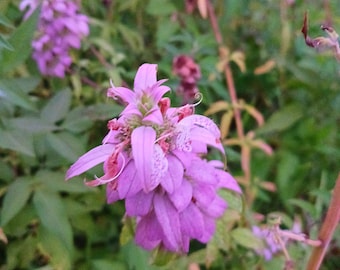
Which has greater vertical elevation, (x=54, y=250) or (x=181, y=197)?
(x=181, y=197)

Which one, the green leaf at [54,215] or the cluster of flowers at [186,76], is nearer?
the green leaf at [54,215]

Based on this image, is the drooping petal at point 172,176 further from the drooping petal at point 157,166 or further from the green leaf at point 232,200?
the green leaf at point 232,200

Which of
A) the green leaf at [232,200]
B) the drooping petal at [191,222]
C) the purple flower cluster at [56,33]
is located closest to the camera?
the drooping petal at [191,222]

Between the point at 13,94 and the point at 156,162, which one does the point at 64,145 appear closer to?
the point at 13,94

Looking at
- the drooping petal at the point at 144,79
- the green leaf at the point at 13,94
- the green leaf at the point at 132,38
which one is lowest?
the green leaf at the point at 132,38

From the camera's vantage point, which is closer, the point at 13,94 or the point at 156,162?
the point at 156,162

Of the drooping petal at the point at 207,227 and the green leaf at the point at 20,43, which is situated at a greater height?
the green leaf at the point at 20,43

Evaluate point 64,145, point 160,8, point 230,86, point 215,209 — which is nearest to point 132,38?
point 160,8

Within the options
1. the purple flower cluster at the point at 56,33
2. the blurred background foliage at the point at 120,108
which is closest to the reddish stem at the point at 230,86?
the blurred background foliage at the point at 120,108
